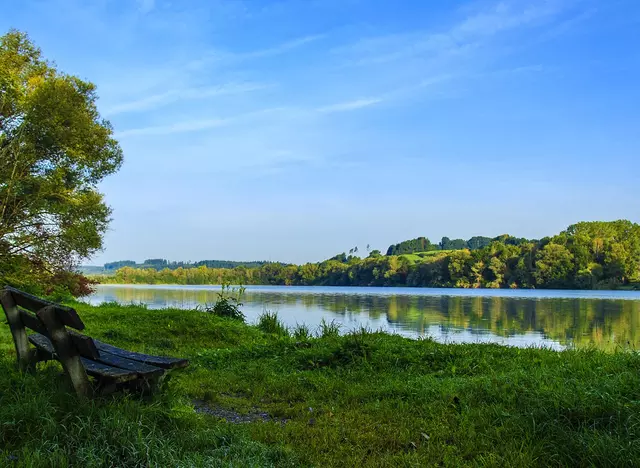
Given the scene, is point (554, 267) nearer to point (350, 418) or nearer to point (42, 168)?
point (42, 168)

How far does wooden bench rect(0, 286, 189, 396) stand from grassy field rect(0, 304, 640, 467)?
0.52 feet

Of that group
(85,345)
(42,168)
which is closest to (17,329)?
(85,345)

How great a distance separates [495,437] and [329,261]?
5236 inches

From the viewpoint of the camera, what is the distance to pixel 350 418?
17.0 feet

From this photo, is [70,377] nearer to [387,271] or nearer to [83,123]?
[83,123]

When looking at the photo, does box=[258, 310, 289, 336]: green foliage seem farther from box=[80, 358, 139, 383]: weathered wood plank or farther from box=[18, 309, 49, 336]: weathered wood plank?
box=[80, 358, 139, 383]: weathered wood plank

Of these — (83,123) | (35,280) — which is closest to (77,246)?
(35,280)

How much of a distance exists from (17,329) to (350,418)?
3.60 m

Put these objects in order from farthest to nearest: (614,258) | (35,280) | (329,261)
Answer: (329,261), (614,258), (35,280)

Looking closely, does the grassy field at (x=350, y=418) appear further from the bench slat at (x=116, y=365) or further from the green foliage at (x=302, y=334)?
the green foliage at (x=302, y=334)

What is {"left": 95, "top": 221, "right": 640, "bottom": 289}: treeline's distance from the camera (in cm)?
7944

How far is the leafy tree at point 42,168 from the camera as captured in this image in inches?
798

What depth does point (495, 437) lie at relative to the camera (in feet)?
14.4

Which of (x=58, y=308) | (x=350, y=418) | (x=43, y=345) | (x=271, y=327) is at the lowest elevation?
(x=271, y=327)
